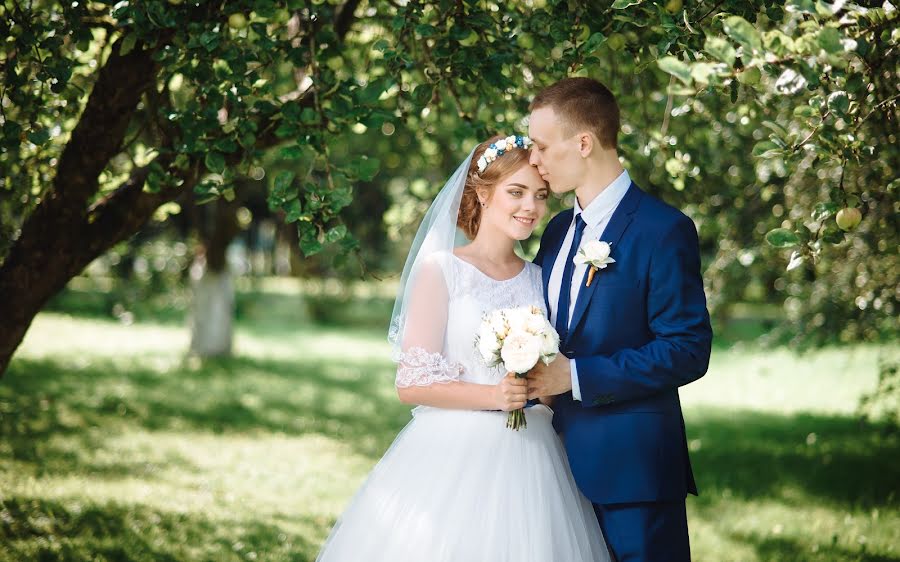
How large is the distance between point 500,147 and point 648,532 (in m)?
1.73

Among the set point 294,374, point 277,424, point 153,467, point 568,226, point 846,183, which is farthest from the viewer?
point 294,374

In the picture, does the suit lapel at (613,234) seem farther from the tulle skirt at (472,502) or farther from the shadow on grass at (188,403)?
the shadow on grass at (188,403)

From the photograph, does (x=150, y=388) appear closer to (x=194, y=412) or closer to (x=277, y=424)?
(x=194, y=412)

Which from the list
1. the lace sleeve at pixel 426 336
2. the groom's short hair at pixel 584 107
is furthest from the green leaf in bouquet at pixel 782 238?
the lace sleeve at pixel 426 336

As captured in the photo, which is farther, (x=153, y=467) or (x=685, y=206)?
(x=153, y=467)

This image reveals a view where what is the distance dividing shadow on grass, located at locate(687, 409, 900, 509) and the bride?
3976 mm

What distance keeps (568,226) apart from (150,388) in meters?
8.99

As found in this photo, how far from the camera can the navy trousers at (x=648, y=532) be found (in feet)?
9.98

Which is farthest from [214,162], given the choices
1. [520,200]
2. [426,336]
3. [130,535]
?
[130,535]

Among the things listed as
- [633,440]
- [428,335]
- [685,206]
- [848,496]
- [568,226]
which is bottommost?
[848,496]

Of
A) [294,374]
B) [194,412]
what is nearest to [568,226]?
[194,412]

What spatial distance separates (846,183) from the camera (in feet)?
19.4

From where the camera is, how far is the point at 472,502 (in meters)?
3.31

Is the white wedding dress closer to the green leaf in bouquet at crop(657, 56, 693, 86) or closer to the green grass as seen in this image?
the green leaf in bouquet at crop(657, 56, 693, 86)
